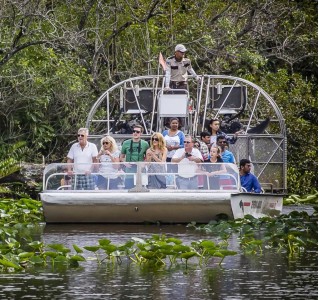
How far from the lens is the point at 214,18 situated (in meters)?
32.7

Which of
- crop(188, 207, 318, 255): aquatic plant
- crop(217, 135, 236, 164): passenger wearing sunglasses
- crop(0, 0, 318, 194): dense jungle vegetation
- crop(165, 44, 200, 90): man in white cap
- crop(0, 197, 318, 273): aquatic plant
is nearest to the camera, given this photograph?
crop(0, 197, 318, 273): aquatic plant

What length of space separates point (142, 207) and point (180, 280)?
7524mm

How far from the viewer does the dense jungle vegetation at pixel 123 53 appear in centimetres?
2938

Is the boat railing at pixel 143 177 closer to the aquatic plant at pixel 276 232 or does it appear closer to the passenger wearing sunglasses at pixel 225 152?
the aquatic plant at pixel 276 232

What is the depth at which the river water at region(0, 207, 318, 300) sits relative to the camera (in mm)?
13469

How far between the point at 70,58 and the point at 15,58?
221 cm

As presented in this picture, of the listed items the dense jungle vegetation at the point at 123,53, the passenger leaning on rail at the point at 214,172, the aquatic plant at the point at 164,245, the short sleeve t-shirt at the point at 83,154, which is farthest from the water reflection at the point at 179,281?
the dense jungle vegetation at the point at 123,53

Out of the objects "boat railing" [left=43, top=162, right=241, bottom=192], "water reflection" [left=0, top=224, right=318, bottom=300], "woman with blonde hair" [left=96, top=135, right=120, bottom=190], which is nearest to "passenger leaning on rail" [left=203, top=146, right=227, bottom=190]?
"boat railing" [left=43, top=162, right=241, bottom=192]

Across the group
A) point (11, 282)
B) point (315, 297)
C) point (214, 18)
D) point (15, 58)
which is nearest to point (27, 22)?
point (15, 58)

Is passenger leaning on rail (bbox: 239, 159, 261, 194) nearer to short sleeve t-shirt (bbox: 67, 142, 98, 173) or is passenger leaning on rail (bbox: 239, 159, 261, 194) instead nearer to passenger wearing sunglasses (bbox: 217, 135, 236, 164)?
→ passenger wearing sunglasses (bbox: 217, 135, 236, 164)

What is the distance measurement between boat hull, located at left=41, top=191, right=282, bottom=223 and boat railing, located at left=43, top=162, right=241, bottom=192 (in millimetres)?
204

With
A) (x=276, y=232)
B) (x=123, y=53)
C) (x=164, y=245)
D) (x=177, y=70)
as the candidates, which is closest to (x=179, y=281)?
(x=164, y=245)

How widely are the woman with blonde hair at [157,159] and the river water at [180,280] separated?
188 inches

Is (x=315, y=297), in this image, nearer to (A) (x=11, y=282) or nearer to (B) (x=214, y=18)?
(A) (x=11, y=282)
